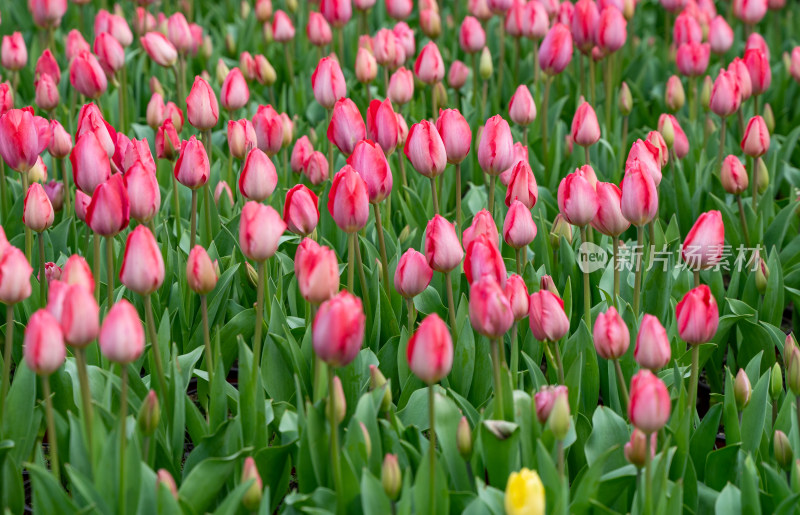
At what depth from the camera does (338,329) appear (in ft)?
4.98

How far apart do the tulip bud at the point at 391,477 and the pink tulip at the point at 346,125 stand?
1.02m

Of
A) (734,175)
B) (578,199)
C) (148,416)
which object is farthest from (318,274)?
(734,175)

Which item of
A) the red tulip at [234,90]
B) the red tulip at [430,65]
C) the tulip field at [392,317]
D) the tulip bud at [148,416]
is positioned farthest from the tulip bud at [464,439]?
the red tulip at [430,65]

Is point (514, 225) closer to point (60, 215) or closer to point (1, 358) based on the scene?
point (1, 358)

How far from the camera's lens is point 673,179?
10.4ft

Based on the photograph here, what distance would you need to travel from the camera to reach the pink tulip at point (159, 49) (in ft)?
11.2

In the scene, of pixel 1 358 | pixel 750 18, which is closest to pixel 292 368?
pixel 1 358

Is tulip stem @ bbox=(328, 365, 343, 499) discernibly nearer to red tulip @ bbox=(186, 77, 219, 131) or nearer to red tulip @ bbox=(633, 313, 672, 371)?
red tulip @ bbox=(633, 313, 672, 371)

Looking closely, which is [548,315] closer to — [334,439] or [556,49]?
[334,439]

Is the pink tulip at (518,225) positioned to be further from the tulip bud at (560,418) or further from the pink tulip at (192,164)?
the pink tulip at (192,164)

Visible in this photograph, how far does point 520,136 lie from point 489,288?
2012 millimetres

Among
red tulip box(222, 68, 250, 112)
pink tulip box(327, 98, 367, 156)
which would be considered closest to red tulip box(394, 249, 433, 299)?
pink tulip box(327, 98, 367, 156)

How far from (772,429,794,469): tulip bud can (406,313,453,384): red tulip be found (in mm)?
696

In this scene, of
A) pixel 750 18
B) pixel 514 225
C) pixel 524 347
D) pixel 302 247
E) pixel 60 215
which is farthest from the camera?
pixel 750 18
